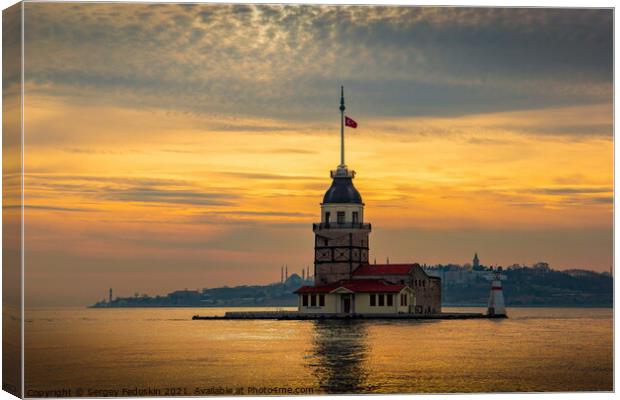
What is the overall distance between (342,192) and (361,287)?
5.82 meters

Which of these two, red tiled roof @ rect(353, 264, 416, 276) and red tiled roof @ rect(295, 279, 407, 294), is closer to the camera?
red tiled roof @ rect(295, 279, 407, 294)

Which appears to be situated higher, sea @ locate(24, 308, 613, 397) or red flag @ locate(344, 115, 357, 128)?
red flag @ locate(344, 115, 357, 128)

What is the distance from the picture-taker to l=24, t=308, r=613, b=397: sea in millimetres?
32781

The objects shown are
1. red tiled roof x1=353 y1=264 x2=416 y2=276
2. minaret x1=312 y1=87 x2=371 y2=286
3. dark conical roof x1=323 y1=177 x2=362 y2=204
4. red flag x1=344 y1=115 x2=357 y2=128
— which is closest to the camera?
red flag x1=344 y1=115 x2=357 y2=128

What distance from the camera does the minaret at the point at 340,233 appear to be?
7875 centimetres

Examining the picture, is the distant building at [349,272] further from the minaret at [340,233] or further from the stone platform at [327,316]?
the stone platform at [327,316]

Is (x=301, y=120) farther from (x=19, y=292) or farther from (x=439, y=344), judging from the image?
(x=439, y=344)

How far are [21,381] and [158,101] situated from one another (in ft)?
29.3

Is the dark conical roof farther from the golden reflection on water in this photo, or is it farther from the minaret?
the golden reflection on water

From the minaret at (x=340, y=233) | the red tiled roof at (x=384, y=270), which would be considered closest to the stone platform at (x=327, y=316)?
the minaret at (x=340, y=233)

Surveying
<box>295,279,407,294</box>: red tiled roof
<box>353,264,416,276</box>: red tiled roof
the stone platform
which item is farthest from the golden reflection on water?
<box>353,264,416,276</box>: red tiled roof

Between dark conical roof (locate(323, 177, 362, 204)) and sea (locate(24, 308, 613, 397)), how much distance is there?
1371 cm

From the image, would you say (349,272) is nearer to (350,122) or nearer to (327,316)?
(327,316)

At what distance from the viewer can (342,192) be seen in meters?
78.4
